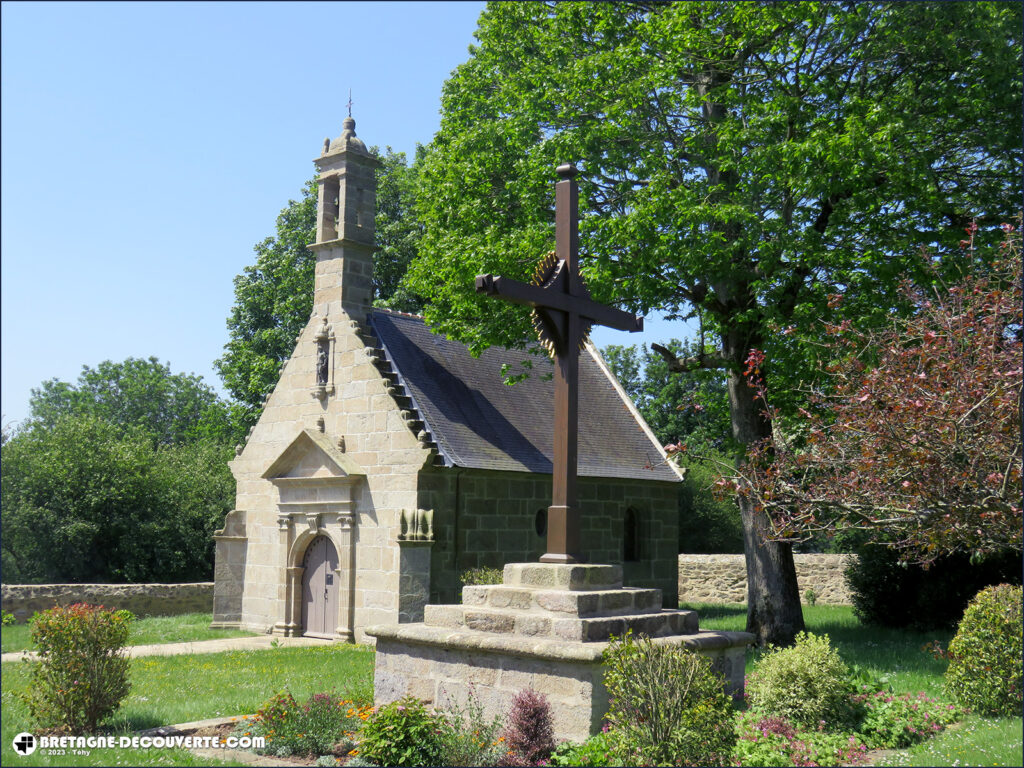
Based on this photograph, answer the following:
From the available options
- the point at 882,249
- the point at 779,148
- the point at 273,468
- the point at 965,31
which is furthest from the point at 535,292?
the point at 273,468

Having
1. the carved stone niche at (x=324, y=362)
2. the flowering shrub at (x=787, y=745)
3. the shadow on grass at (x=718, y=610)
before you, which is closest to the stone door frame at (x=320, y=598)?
the carved stone niche at (x=324, y=362)

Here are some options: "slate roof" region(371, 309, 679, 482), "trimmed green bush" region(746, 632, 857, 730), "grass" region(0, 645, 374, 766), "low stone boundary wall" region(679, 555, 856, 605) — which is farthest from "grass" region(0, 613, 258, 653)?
"low stone boundary wall" region(679, 555, 856, 605)

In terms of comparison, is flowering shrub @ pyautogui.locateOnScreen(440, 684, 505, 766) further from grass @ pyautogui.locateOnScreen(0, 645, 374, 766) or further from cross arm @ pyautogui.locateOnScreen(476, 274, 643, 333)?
cross arm @ pyautogui.locateOnScreen(476, 274, 643, 333)

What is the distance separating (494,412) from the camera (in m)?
19.9

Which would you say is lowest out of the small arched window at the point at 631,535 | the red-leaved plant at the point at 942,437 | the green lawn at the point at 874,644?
the green lawn at the point at 874,644

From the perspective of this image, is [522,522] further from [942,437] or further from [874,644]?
[942,437]

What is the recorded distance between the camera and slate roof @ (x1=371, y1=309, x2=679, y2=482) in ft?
59.4

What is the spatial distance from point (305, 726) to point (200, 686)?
383 cm

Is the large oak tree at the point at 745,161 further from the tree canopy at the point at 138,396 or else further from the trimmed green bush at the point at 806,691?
the tree canopy at the point at 138,396

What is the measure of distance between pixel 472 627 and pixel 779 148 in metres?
8.36

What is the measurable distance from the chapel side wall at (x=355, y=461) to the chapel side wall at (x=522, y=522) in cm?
82

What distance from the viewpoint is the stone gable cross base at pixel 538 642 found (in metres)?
8.13

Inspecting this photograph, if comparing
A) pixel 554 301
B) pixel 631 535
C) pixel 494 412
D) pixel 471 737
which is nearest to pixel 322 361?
pixel 494 412

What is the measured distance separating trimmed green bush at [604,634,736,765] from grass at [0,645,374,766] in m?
3.39
